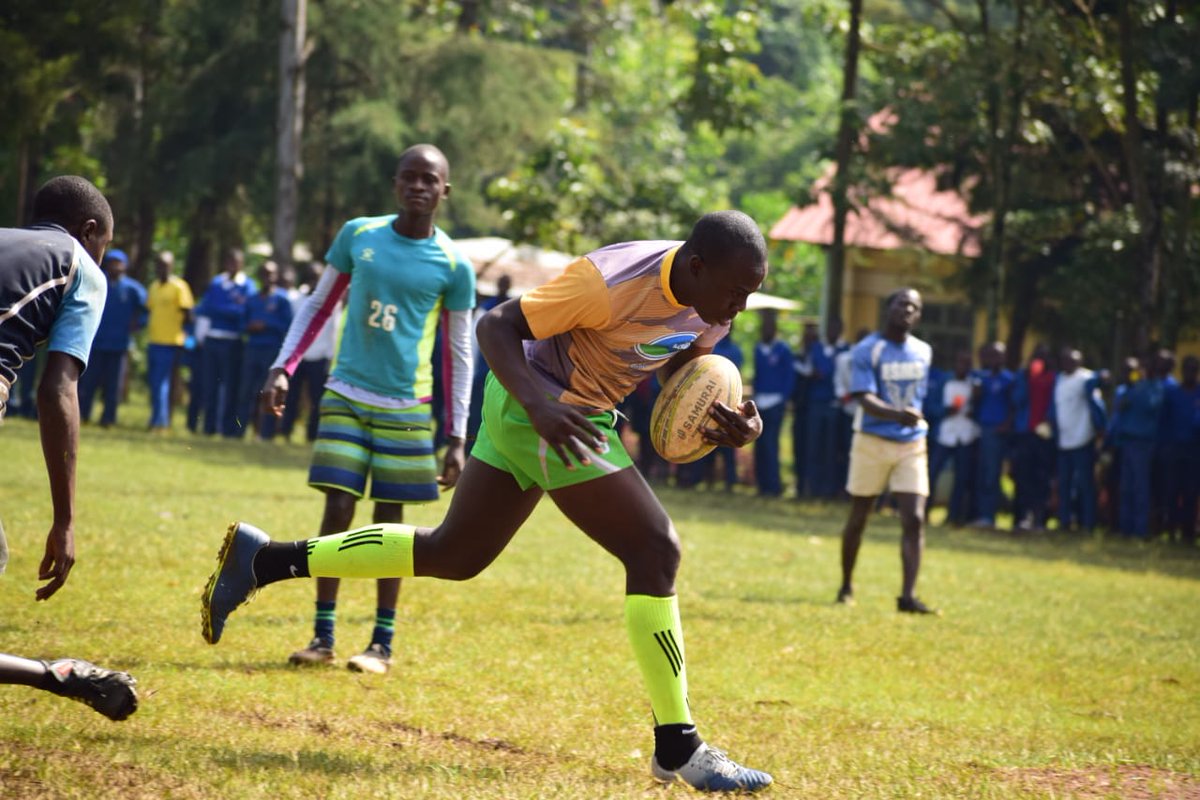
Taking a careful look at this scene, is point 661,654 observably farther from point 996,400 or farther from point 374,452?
point 996,400

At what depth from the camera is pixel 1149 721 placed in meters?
8.14

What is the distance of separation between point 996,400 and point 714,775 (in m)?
15.9

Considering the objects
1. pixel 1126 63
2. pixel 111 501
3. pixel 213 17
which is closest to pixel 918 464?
pixel 111 501

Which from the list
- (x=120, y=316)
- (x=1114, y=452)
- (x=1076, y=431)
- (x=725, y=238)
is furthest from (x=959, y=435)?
(x=725, y=238)

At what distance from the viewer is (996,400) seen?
67.6 ft

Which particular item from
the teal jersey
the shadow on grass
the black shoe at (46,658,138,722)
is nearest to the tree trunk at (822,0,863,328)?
the shadow on grass

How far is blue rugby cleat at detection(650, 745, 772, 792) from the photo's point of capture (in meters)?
5.49

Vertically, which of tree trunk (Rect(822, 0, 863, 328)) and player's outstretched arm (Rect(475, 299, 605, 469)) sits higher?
tree trunk (Rect(822, 0, 863, 328))

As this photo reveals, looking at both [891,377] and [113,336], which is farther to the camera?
[113,336]

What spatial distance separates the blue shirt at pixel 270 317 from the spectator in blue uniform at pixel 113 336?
60.1 inches

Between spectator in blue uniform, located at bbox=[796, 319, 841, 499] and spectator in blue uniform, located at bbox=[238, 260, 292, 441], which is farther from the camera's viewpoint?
spectator in blue uniform, located at bbox=[796, 319, 841, 499]

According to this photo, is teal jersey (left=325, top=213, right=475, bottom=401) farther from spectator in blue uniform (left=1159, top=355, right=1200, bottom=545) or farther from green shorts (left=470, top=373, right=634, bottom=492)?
spectator in blue uniform (left=1159, top=355, right=1200, bottom=545)

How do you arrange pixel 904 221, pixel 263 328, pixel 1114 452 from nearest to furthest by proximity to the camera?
pixel 1114 452 → pixel 263 328 → pixel 904 221

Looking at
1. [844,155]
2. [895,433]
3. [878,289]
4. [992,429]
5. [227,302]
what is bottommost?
[992,429]
